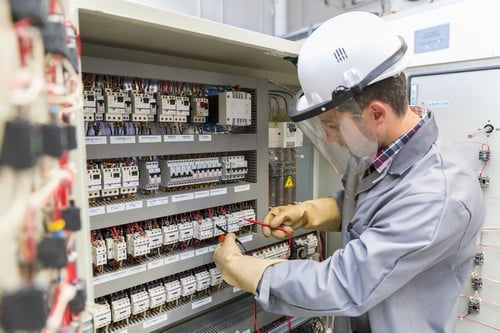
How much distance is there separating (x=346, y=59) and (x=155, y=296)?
93cm

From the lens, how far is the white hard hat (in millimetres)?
793

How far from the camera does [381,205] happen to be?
34.4 inches

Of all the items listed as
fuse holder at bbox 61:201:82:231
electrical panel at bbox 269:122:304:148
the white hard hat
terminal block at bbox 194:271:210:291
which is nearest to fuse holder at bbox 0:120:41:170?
fuse holder at bbox 61:201:82:231

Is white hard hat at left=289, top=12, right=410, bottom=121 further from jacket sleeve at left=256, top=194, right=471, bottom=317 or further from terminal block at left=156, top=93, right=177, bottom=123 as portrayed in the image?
terminal block at left=156, top=93, right=177, bottom=123

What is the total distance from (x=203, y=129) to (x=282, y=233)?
497 millimetres

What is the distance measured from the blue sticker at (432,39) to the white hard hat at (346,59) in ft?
2.20

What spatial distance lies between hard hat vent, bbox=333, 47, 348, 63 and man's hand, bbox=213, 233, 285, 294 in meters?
0.56

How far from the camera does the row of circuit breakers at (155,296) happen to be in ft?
3.43

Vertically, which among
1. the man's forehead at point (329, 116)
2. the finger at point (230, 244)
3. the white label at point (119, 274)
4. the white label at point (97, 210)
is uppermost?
the man's forehead at point (329, 116)

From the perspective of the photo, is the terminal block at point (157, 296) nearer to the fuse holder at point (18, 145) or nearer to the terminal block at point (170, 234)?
the terminal block at point (170, 234)

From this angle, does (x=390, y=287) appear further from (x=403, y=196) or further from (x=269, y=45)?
(x=269, y=45)

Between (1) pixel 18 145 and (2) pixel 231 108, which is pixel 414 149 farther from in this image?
(1) pixel 18 145

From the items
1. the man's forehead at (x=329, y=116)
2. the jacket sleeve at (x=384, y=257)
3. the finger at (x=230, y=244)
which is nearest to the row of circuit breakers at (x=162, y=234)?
the finger at (x=230, y=244)

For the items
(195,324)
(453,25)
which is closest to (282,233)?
(195,324)
